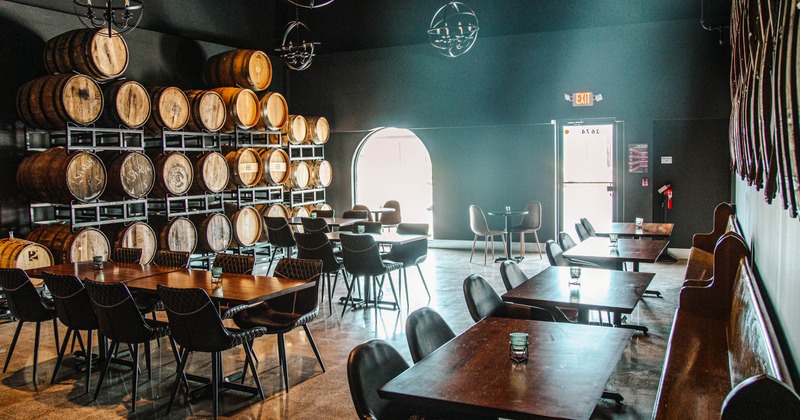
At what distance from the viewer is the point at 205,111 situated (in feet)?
29.7

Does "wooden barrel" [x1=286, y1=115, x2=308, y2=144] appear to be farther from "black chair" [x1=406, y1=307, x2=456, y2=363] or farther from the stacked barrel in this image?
"black chair" [x1=406, y1=307, x2=456, y2=363]

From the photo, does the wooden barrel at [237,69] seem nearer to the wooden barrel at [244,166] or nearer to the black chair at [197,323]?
the wooden barrel at [244,166]

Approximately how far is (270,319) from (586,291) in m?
2.24

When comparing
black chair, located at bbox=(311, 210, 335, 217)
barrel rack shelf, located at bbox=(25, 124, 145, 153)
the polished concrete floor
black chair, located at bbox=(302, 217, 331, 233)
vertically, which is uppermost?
barrel rack shelf, located at bbox=(25, 124, 145, 153)

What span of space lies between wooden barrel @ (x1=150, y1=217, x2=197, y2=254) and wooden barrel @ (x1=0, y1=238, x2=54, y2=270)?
1600 mm

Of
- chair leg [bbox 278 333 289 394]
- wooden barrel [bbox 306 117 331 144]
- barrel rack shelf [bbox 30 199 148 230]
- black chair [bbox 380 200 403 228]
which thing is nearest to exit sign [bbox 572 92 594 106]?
black chair [bbox 380 200 403 228]

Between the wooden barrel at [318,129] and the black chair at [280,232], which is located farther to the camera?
the wooden barrel at [318,129]

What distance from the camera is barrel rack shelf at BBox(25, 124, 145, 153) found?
24.5 feet

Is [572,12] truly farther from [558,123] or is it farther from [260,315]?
[260,315]

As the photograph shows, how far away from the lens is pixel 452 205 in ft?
38.2

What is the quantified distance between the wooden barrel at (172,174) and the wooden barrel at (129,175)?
19 centimetres

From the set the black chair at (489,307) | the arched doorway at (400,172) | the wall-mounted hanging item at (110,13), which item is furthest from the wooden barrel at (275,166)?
the black chair at (489,307)

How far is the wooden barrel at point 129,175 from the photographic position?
25.4ft

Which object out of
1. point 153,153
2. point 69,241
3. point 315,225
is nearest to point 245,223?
point 315,225
